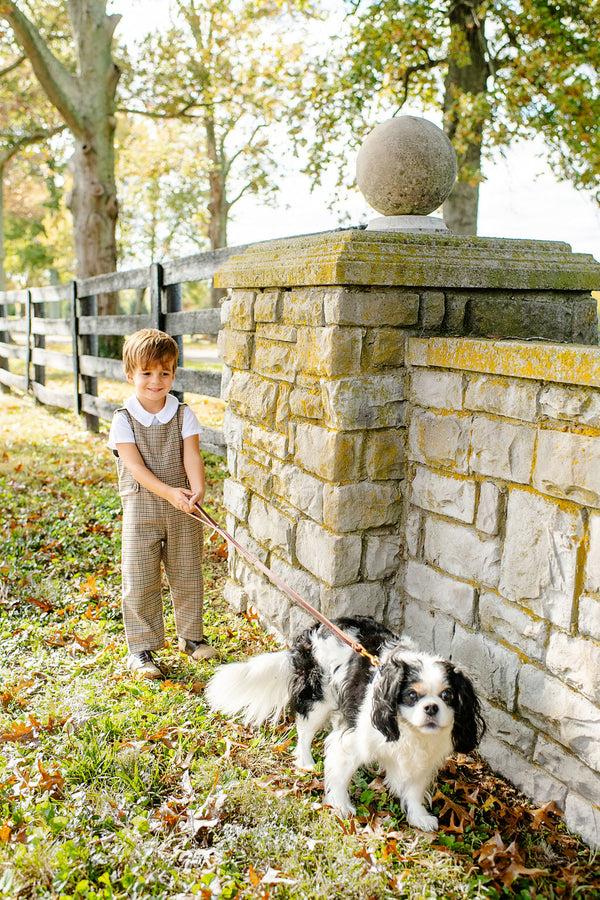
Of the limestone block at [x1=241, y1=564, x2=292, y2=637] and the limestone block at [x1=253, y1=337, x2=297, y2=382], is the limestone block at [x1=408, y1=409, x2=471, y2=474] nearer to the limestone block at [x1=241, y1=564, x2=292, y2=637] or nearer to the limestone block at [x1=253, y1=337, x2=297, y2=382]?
the limestone block at [x1=253, y1=337, x2=297, y2=382]

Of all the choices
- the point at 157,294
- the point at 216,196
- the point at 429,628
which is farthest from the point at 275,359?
the point at 216,196

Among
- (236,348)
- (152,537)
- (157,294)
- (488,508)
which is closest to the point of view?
(488,508)

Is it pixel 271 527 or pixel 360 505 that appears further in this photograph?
pixel 271 527

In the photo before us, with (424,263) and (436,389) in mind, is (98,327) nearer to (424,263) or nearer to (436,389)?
(424,263)

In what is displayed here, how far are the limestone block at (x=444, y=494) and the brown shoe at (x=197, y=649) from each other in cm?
137

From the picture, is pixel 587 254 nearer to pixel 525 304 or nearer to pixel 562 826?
pixel 525 304

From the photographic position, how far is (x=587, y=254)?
347cm

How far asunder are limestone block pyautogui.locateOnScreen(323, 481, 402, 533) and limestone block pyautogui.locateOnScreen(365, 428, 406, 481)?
48 millimetres

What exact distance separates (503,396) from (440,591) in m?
0.92

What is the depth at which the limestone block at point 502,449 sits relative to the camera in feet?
8.16

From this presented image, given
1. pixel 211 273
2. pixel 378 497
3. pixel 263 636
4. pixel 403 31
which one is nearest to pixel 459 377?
pixel 378 497

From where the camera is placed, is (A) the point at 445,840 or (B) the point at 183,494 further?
(B) the point at 183,494

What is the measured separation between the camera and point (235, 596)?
4219mm

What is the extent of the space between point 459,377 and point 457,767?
1.58m
